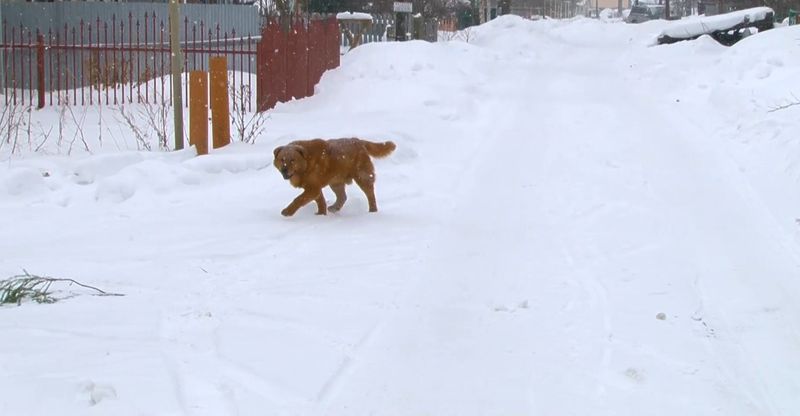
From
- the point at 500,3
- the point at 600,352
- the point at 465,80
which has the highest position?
the point at 500,3

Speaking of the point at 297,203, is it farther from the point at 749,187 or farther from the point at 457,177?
the point at 749,187

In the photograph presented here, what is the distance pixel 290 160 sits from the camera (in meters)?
8.64

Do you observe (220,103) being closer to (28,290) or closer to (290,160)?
(290,160)

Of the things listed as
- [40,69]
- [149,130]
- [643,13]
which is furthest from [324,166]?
[643,13]

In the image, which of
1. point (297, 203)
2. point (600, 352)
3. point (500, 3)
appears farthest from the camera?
point (500, 3)

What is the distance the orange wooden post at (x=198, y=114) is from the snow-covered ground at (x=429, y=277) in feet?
1.13

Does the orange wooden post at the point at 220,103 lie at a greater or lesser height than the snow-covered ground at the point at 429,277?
greater

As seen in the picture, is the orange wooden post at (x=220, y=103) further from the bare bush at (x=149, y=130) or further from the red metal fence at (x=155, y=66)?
the red metal fence at (x=155, y=66)

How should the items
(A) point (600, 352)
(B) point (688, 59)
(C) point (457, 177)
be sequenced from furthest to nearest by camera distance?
(B) point (688, 59)
(C) point (457, 177)
(A) point (600, 352)

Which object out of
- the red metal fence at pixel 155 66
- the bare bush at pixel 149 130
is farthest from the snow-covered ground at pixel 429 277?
the red metal fence at pixel 155 66

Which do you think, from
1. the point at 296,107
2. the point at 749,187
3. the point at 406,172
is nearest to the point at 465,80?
the point at 296,107

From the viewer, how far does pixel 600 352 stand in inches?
217

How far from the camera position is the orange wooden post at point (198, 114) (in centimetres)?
1184

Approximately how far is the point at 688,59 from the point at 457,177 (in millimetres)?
16033
